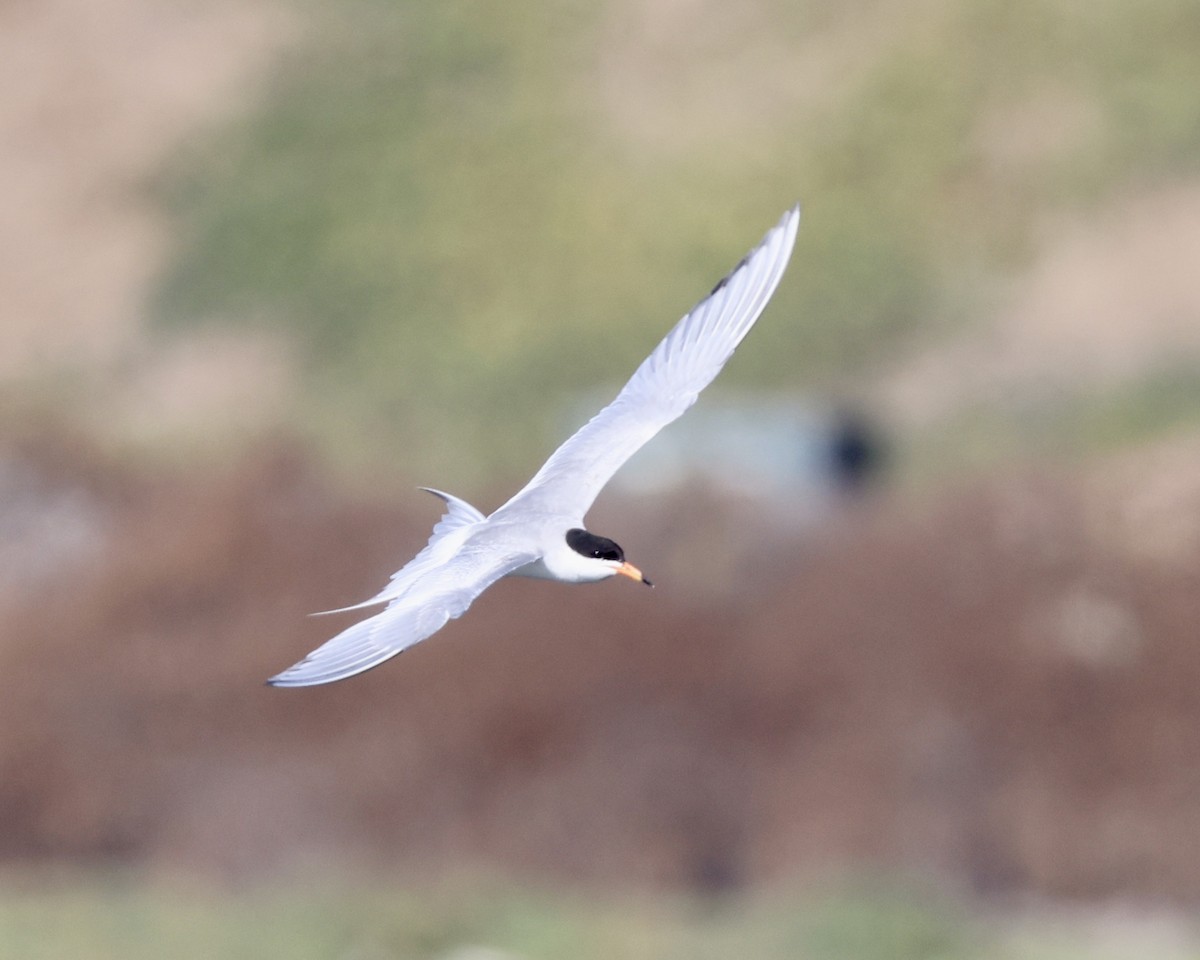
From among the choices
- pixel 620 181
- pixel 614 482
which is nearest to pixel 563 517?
pixel 614 482

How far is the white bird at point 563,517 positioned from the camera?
784 cm

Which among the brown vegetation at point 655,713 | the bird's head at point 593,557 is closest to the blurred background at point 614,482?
the brown vegetation at point 655,713

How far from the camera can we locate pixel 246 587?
2238cm

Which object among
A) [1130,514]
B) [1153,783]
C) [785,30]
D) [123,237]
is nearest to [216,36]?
[123,237]

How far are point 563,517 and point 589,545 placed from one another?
7.9 inches

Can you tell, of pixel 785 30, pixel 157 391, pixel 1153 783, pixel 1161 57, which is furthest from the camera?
pixel 785 30

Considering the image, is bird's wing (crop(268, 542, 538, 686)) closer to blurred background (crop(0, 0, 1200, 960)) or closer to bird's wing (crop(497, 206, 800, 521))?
bird's wing (crop(497, 206, 800, 521))

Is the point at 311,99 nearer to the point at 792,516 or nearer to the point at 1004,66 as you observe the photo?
the point at 1004,66

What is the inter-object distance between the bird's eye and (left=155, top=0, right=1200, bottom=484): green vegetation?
20867 millimetres

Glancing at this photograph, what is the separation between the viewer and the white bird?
309 inches

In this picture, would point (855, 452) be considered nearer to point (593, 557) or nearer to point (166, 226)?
point (166, 226)

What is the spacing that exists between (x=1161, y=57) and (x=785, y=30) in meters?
6.37

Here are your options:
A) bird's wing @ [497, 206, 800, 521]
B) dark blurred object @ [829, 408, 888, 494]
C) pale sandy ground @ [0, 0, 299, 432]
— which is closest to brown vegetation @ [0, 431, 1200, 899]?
dark blurred object @ [829, 408, 888, 494]

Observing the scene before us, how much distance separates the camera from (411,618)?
25.9 feet
